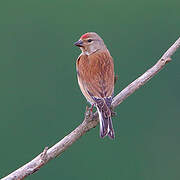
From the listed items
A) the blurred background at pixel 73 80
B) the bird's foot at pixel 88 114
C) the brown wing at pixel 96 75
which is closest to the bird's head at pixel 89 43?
the brown wing at pixel 96 75

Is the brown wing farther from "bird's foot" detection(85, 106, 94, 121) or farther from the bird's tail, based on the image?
"bird's foot" detection(85, 106, 94, 121)

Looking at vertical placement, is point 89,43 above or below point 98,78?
above

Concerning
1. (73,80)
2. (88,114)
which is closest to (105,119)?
(88,114)

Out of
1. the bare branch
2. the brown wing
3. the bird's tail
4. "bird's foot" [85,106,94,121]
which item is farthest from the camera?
the brown wing

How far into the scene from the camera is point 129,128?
17.1m

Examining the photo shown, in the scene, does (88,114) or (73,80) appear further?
(73,80)

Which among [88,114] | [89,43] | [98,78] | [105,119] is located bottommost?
[105,119]

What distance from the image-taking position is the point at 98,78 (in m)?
6.06

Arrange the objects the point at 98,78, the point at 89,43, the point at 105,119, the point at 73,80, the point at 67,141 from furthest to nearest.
→ the point at 73,80
the point at 89,43
the point at 98,78
the point at 105,119
the point at 67,141

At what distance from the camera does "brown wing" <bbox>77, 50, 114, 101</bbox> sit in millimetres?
5944

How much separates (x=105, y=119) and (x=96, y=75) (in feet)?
1.90

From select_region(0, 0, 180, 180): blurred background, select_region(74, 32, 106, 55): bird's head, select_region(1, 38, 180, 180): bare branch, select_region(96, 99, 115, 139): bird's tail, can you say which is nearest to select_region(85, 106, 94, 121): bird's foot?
select_region(1, 38, 180, 180): bare branch

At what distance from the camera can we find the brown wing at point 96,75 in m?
5.94

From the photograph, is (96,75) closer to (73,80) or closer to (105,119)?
(105,119)
